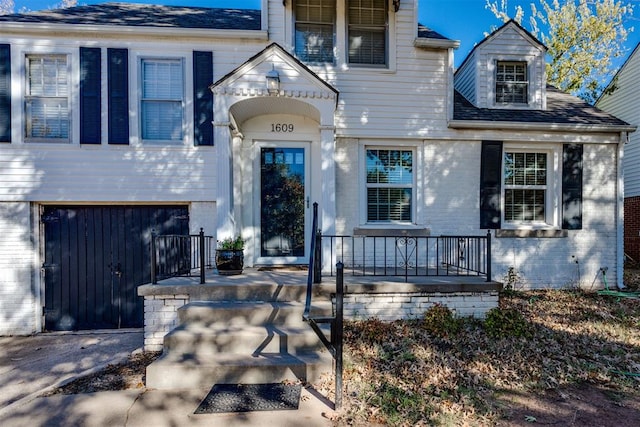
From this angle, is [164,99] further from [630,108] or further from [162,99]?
[630,108]

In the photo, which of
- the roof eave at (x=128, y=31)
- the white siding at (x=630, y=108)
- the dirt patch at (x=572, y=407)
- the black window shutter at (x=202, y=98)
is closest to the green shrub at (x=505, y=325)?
the dirt patch at (x=572, y=407)

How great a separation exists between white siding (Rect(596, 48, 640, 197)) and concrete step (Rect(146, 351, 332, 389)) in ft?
38.4

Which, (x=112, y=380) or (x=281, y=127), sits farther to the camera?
(x=281, y=127)

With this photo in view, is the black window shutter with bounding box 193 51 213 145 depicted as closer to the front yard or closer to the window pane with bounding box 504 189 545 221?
the front yard

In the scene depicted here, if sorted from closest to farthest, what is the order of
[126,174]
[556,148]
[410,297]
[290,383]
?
[290,383], [410,297], [126,174], [556,148]

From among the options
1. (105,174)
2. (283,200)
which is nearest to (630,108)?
(283,200)

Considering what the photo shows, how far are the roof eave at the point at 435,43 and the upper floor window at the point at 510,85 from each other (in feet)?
4.56

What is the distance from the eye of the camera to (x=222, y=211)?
4.91 m

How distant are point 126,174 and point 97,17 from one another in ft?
10.2

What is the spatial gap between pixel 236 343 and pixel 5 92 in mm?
6009

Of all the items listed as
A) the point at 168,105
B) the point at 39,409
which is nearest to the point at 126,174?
the point at 168,105

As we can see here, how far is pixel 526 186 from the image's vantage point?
254 inches

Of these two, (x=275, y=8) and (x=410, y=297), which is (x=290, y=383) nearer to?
(x=410, y=297)

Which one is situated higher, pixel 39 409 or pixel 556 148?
pixel 556 148
